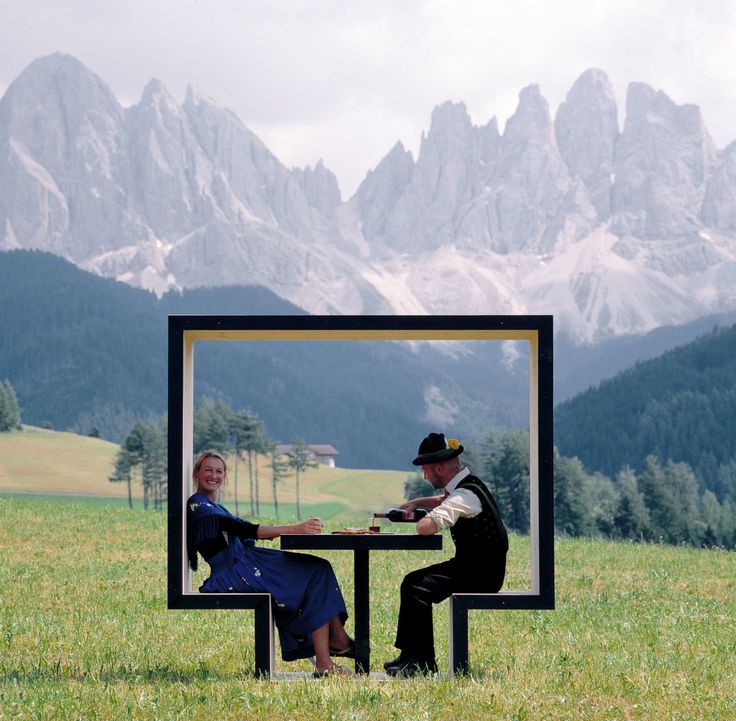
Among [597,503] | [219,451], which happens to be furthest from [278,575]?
[219,451]

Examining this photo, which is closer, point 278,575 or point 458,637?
point 458,637

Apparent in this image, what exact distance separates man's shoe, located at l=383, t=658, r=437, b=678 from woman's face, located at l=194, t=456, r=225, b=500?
76.5 inches

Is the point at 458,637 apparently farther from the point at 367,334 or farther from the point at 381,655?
the point at 367,334

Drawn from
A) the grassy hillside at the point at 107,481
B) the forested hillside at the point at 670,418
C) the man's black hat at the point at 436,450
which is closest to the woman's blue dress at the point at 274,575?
the man's black hat at the point at 436,450

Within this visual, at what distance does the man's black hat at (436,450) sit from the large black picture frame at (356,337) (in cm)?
63

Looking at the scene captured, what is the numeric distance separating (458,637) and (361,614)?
846 mm

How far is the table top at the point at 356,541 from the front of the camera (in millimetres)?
9922

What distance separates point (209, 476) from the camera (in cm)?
1052

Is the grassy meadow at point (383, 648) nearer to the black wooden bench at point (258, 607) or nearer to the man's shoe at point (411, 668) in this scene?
the black wooden bench at point (258, 607)

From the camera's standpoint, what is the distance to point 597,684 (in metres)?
9.87

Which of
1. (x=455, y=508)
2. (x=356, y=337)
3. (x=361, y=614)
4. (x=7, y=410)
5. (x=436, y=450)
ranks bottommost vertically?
(x=361, y=614)

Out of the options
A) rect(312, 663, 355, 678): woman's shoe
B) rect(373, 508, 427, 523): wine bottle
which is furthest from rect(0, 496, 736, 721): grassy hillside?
rect(373, 508, 427, 523): wine bottle

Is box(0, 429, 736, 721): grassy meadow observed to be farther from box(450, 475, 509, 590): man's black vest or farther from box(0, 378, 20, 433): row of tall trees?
box(0, 378, 20, 433): row of tall trees

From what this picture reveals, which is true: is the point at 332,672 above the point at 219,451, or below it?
below
